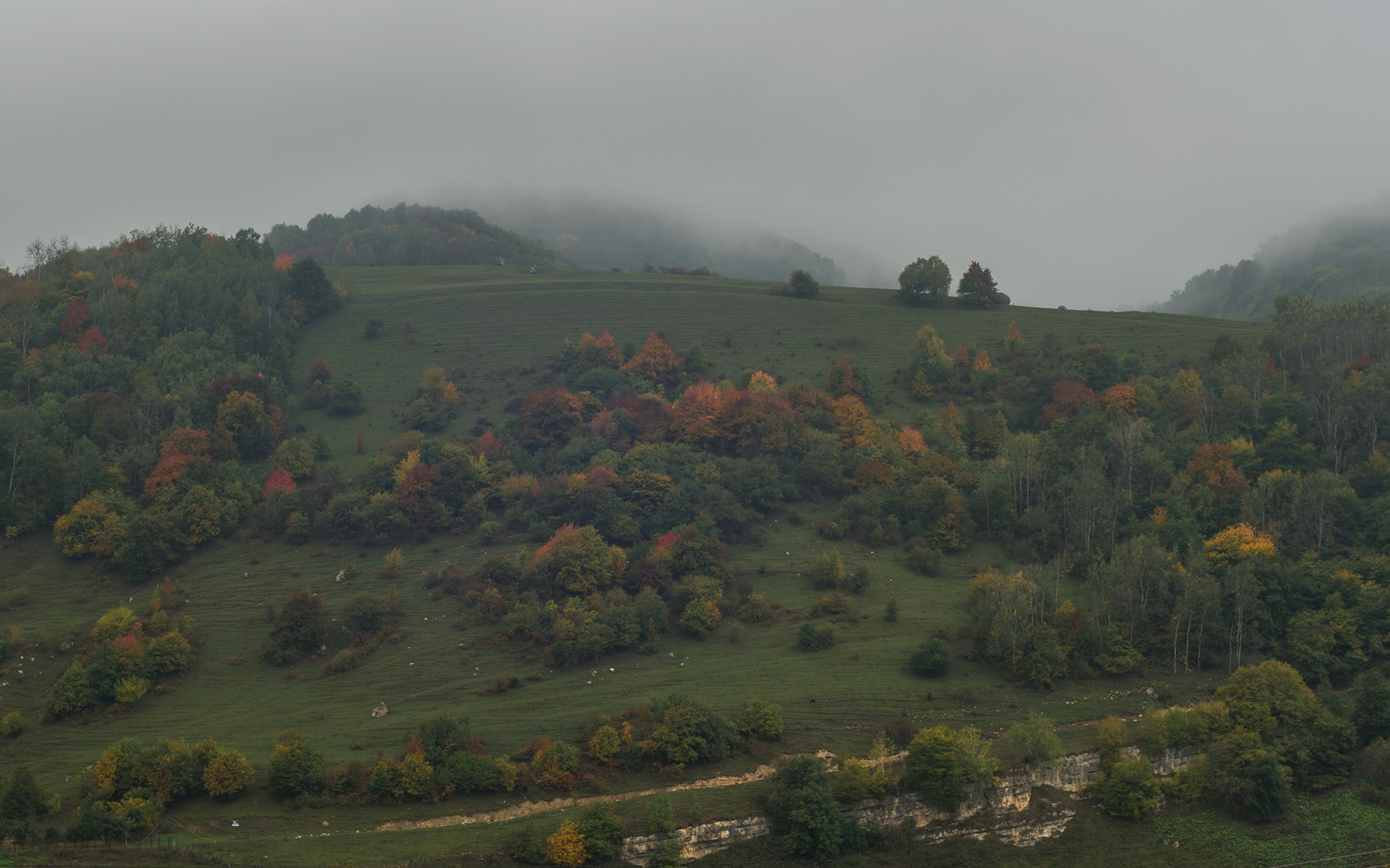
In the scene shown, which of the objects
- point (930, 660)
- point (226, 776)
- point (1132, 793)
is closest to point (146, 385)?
point (226, 776)

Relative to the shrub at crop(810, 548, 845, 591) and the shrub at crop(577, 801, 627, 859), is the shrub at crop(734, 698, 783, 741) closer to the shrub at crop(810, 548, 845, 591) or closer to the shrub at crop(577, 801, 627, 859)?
the shrub at crop(577, 801, 627, 859)

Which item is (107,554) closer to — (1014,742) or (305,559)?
(305,559)

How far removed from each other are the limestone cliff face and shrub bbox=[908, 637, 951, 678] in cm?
1347

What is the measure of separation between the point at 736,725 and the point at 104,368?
101m

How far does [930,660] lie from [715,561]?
26.0m

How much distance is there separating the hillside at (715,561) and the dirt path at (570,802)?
2.80 ft

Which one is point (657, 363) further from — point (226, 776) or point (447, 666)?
point (226, 776)

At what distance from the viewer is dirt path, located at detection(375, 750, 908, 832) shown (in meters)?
71.8

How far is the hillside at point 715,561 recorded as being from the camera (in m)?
82.4

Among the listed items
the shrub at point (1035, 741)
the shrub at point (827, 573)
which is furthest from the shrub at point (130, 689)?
the shrub at point (1035, 741)

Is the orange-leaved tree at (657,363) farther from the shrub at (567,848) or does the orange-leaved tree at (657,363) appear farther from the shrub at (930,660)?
the shrub at (567,848)

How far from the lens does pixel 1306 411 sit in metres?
119

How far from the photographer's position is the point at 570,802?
74562 millimetres

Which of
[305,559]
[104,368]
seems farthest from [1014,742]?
[104,368]
